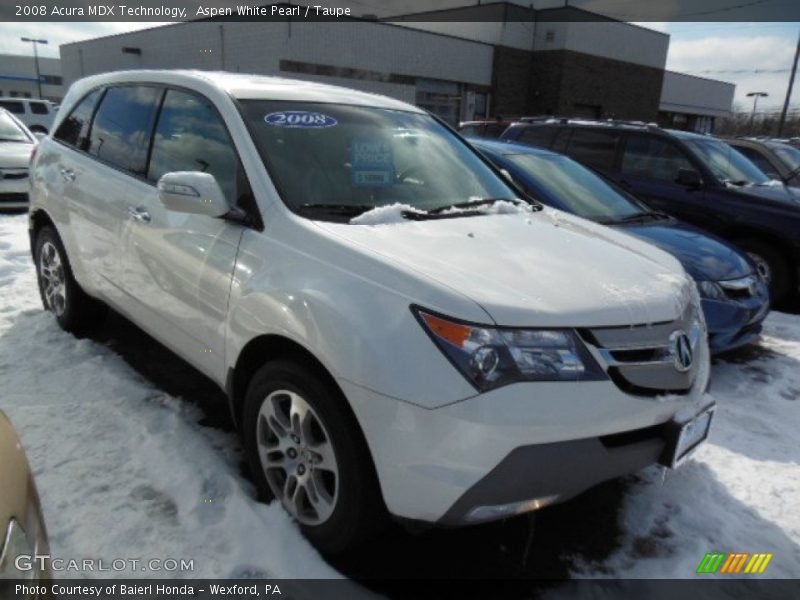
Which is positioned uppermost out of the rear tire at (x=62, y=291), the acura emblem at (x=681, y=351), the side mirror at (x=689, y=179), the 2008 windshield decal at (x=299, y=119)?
the 2008 windshield decal at (x=299, y=119)

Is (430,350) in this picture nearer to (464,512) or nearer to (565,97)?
(464,512)

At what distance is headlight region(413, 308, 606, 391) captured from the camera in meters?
1.90

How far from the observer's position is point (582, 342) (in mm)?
2006

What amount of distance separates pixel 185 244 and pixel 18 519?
170 cm

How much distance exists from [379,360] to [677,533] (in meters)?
1.66

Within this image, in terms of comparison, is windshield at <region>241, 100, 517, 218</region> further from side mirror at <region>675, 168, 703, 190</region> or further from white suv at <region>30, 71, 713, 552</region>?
side mirror at <region>675, 168, 703, 190</region>

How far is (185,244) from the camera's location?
2842 millimetres

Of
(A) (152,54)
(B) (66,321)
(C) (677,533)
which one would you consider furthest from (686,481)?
(A) (152,54)

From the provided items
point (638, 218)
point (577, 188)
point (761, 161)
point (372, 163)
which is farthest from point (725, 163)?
point (372, 163)

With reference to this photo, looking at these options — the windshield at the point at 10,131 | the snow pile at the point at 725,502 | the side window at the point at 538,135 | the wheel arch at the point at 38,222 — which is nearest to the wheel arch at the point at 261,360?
the snow pile at the point at 725,502

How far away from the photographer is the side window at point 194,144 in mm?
2756

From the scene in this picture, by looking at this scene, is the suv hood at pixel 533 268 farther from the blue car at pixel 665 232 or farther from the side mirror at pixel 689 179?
the side mirror at pixel 689 179

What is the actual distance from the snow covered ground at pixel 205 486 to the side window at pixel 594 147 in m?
3.63
